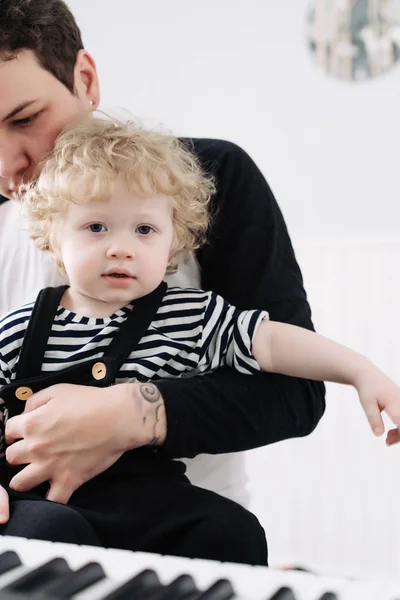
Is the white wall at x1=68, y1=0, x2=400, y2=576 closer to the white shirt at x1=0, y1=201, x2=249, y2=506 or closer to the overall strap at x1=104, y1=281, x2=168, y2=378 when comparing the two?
the white shirt at x1=0, y1=201, x2=249, y2=506

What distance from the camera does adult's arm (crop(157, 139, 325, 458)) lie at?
1073 millimetres

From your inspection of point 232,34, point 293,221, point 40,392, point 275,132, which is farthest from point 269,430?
point 232,34

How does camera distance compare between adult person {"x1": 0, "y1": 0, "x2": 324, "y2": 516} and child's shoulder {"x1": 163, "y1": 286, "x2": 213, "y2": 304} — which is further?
child's shoulder {"x1": 163, "y1": 286, "x2": 213, "y2": 304}

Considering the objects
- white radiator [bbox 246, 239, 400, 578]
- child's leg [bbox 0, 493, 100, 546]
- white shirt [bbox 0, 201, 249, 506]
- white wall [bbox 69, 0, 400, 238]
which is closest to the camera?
child's leg [bbox 0, 493, 100, 546]

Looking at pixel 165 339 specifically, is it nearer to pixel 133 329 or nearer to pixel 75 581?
pixel 133 329

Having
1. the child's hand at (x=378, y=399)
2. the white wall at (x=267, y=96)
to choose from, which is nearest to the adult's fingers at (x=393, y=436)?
the child's hand at (x=378, y=399)

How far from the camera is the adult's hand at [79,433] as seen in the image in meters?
1.01

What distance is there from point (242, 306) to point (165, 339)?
0.59 feet

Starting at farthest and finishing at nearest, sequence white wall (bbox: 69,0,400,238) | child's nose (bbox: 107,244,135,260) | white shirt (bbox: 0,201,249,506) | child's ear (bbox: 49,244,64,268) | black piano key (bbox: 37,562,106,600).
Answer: white wall (bbox: 69,0,400,238) < white shirt (bbox: 0,201,249,506) < child's ear (bbox: 49,244,64,268) < child's nose (bbox: 107,244,135,260) < black piano key (bbox: 37,562,106,600)

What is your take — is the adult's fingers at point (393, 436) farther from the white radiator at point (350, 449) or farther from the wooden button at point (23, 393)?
the white radiator at point (350, 449)

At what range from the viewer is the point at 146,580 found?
547 mm

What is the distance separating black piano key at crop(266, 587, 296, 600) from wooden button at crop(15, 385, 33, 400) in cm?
62

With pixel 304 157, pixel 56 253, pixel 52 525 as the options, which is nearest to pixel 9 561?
pixel 52 525

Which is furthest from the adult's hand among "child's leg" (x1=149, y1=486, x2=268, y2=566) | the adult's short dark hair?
the adult's short dark hair
